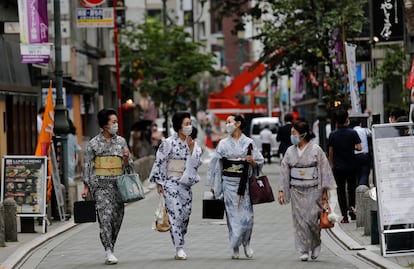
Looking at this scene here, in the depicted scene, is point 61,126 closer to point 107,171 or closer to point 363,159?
point 363,159


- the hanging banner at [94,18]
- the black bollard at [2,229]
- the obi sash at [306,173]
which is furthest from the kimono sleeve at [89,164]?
the hanging banner at [94,18]

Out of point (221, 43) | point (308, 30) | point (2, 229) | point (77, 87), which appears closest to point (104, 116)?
point (2, 229)

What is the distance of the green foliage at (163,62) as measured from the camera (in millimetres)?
57562

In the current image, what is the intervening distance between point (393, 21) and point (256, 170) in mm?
15799

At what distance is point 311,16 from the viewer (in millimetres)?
38781

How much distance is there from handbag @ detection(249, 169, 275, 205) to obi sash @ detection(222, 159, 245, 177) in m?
0.19

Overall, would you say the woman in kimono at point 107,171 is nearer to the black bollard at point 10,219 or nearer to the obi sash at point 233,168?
the obi sash at point 233,168

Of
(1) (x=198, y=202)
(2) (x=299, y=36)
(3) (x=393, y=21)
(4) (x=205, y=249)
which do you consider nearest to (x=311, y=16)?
(2) (x=299, y=36)

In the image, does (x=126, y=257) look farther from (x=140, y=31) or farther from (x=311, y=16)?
(x=140, y=31)

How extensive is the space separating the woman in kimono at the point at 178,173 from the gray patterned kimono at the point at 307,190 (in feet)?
4.04

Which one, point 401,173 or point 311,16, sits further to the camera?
point 311,16

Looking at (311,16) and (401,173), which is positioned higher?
(311,16)

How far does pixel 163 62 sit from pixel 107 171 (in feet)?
140

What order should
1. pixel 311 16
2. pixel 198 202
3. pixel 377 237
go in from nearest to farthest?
pixel 377 237 < pixel 198 202 < pixel 311 16
